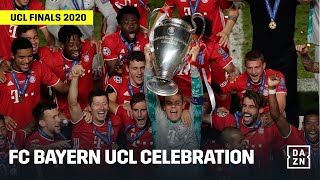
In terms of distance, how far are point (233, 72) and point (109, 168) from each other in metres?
1.56

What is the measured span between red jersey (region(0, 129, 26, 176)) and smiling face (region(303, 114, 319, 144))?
2.68 meters

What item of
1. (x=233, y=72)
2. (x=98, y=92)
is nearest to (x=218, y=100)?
(x=233, y=72)

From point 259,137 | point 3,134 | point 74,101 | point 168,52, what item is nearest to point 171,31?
point 168,52

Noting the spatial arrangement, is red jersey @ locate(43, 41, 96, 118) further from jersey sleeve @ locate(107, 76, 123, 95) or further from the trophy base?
the trophy base

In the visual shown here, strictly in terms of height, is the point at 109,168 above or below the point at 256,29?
below

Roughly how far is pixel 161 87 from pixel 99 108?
0.90m

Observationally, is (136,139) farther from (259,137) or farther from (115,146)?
(259,137)

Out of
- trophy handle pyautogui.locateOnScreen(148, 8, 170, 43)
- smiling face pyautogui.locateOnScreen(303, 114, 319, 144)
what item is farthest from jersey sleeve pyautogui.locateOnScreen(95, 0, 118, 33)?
smiling face pyautogui.locateOnScreen(303, 114, 319, 144)

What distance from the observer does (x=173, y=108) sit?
1483cm

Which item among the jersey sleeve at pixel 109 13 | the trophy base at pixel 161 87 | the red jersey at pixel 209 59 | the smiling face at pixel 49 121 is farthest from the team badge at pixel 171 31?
the jersey sleeve at pixel 109 13

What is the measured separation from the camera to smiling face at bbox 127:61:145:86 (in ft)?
49.9

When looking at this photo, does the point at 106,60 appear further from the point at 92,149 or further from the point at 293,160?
the point at 293,160

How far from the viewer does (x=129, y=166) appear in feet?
49.7

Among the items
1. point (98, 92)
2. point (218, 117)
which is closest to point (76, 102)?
point (98, 92)
